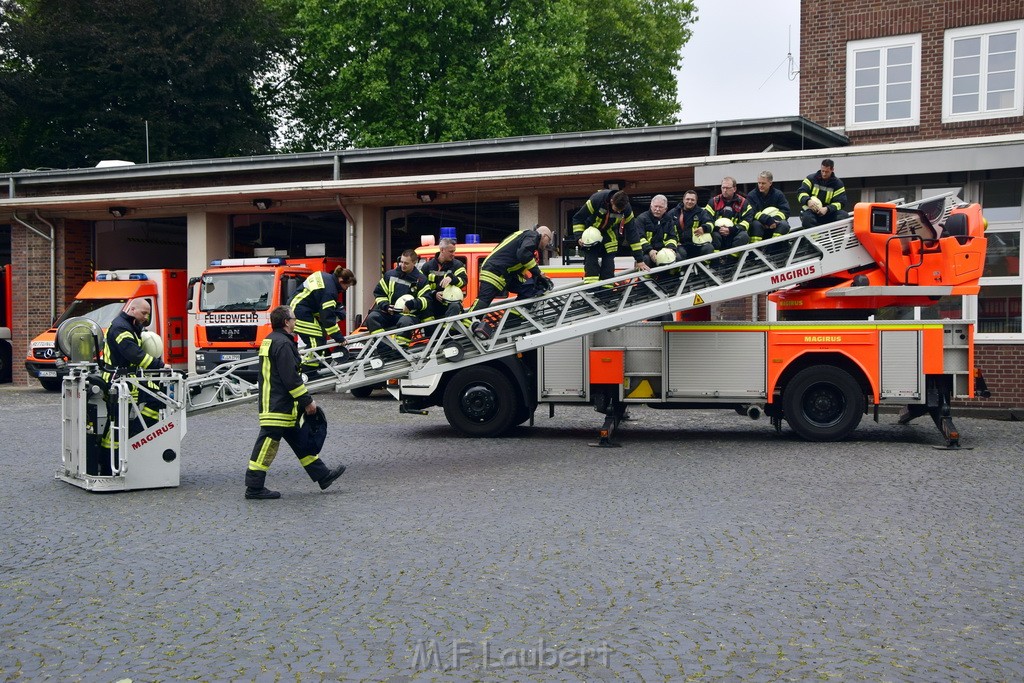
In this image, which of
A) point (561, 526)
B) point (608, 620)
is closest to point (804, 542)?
point (561, 526)

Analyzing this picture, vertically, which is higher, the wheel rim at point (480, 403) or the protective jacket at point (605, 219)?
the protective jacket at point (605, 219)

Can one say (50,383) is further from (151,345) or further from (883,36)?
(883,36)

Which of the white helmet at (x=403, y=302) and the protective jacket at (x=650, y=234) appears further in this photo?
the white helmet at (x=403, y=302)

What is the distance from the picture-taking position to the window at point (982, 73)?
17.7 meters

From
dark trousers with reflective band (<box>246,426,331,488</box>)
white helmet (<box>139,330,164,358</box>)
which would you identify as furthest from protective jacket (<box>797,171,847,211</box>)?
white helmet (<box>139,330,164,358</box>)

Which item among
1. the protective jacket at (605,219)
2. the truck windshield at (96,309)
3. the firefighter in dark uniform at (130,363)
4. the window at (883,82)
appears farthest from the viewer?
the truck windshield at (96,309)

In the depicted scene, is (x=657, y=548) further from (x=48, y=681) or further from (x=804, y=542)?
(x=48, y=681)

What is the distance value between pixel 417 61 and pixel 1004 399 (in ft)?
83.5

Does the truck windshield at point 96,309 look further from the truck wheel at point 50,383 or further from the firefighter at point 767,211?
the firefighter at point 767,211

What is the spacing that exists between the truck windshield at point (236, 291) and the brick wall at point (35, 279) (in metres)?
6.38

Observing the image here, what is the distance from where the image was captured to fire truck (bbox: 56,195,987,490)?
1146 cm

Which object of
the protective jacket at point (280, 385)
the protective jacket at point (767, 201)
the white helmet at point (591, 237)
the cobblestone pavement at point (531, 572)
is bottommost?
the cobblestone pavement at point (531, 572)

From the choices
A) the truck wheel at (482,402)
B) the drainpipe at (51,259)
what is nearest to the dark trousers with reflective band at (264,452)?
the truck wheel at (482,402)

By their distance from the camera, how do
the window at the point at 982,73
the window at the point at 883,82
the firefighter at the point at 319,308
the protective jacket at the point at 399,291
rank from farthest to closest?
the window at the point at 883,82 → the window at the point at 982,73 → the protective jacket at the point at 399,291 → the firefighter at the point at 319,308
